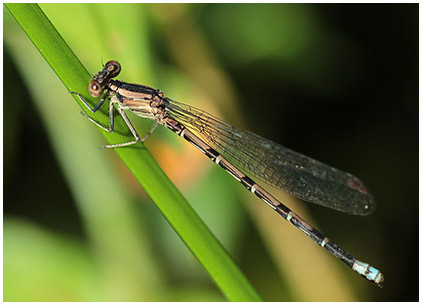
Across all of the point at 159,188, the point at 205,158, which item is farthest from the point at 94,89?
the point at 205,158

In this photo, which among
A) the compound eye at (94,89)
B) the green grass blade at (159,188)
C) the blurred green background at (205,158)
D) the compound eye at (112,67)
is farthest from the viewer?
the blurred green background at (205,158)

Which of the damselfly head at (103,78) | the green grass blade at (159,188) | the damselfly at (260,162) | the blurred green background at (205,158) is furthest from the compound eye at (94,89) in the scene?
the blurred green background at (205,158)

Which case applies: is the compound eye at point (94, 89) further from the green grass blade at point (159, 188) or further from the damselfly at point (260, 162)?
the damselfly at point (260, 162)

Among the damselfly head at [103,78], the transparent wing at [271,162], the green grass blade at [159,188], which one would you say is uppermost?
the transparent wing at [271,162]

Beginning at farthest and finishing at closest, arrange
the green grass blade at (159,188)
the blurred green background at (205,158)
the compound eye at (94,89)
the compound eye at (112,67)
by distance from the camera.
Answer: the blurred green background at (205,158) → the compound eye at (112,67) → the compound eye at (94,89) → the green grass blade at (159,188)

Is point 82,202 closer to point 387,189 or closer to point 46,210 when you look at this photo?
point 46,210

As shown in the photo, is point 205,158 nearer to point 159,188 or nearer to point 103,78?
point 103,78

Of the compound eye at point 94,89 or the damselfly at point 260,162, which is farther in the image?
the damselfly at point 260,162

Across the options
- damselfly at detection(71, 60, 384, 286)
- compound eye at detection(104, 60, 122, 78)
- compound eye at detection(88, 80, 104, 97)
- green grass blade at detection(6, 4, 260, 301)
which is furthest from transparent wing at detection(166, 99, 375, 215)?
green grass blade at detection(6, 4, 260, 301)

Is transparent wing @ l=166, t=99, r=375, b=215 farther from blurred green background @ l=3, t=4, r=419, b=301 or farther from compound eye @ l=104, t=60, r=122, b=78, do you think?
compound eye @ l=104, t=60, r=122, b=78
